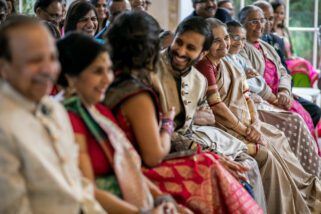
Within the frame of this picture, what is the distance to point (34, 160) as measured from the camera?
5.34ft

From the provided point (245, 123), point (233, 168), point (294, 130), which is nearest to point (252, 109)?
point (245, 123)

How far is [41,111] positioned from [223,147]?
1.53 metres

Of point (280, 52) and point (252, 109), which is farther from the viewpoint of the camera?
point (280, 52)

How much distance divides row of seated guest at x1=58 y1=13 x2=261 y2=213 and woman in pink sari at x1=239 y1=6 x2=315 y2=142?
185cm

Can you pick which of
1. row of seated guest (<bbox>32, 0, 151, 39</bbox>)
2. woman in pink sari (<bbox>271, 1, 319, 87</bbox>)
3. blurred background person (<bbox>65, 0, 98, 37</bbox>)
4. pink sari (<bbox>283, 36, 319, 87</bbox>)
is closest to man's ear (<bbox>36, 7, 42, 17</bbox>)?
row of seated guest (<bbox>32, 0, 151, 39</bbox>)

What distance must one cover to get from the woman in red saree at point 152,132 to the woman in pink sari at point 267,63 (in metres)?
1.84

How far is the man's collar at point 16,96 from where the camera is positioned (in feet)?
5.41

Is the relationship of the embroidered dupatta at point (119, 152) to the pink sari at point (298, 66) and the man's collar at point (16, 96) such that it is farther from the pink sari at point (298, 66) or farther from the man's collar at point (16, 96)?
the pink sari at point (298, 66)

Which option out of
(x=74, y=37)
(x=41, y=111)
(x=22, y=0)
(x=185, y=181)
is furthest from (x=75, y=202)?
(x=22, y=0)

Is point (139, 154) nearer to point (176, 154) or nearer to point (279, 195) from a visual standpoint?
point (176, 154)

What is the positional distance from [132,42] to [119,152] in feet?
1.36

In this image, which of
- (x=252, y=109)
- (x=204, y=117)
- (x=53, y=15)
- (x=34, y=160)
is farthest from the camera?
(x=53, y=15)

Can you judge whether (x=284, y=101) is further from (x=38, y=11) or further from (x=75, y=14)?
(x=38, y=11)

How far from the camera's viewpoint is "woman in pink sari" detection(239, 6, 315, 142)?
430cm
